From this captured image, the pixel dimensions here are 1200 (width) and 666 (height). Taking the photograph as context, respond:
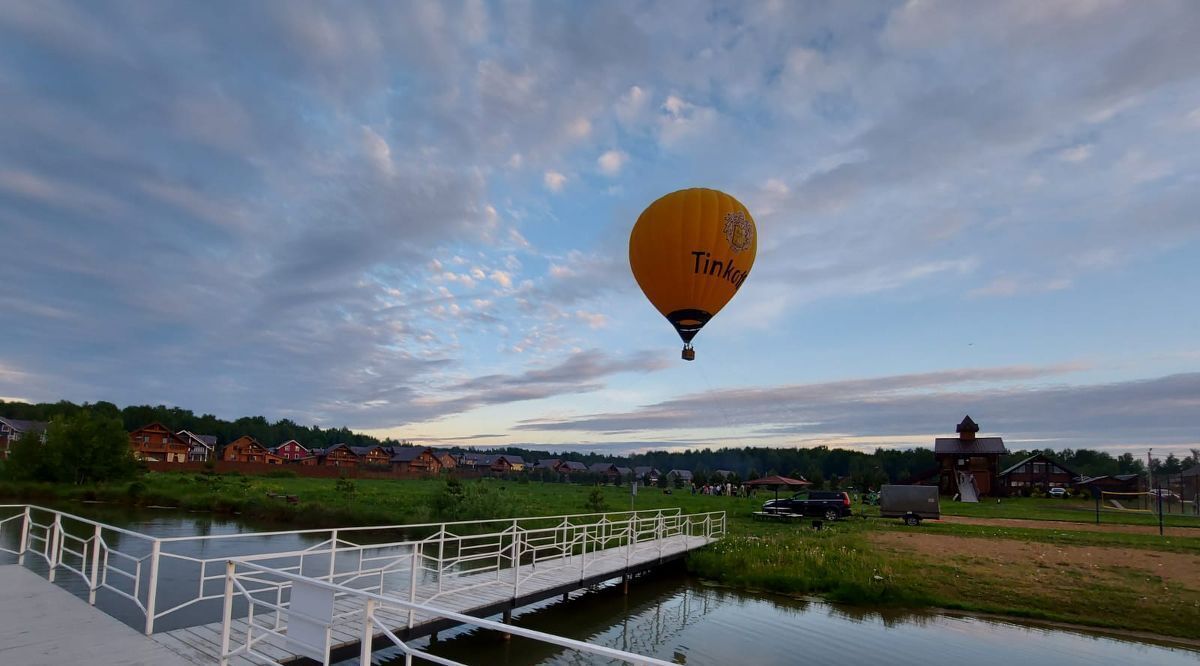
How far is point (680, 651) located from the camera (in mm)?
13422

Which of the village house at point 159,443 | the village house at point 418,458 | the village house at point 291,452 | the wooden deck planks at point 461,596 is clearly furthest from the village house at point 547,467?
the wooden deck planks at point 461,596

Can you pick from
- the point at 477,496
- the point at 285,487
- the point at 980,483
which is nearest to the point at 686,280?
the point at 477,496

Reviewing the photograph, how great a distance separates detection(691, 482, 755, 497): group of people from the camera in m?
61.8

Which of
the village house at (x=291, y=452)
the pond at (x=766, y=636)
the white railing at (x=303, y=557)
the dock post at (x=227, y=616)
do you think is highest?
the dock post at (x=227, y=616)

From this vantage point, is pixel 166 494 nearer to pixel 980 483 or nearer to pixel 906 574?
pixel 906 574

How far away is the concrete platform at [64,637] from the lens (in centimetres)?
708

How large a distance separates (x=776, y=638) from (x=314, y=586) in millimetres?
11522

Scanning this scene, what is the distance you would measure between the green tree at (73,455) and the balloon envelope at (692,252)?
49.9 meters

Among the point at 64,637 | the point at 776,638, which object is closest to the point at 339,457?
the point at 776,638

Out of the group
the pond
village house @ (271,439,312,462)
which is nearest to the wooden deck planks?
the pond

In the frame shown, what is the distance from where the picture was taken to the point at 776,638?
14.4 meters

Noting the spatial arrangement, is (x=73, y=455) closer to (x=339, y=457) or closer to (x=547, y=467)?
(x=339, y=457)

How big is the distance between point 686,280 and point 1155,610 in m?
14.0

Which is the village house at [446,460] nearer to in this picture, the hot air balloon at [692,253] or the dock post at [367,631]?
the hot air balloon at [692,253]
